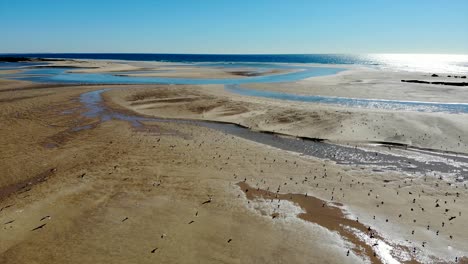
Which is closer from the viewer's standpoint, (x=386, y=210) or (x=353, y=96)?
(x=386, y=210)

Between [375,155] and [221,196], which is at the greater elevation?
[375,155]

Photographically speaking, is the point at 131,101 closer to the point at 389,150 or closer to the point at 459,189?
the point at 389,150

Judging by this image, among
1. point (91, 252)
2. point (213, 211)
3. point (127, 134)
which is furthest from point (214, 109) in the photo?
point (91, 252)

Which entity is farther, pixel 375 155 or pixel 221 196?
pixel 375 155

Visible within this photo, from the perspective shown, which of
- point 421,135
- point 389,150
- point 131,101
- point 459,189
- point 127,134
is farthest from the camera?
point 131,101

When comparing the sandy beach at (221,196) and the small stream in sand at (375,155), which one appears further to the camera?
the small stream in sand at (375,155)

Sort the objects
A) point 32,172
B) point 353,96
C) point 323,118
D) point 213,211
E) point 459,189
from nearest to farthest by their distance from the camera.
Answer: point 213,211
point 459,189
point 32,172
point 323,118
point 353,96

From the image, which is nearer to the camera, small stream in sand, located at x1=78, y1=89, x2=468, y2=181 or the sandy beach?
the sandy beach
